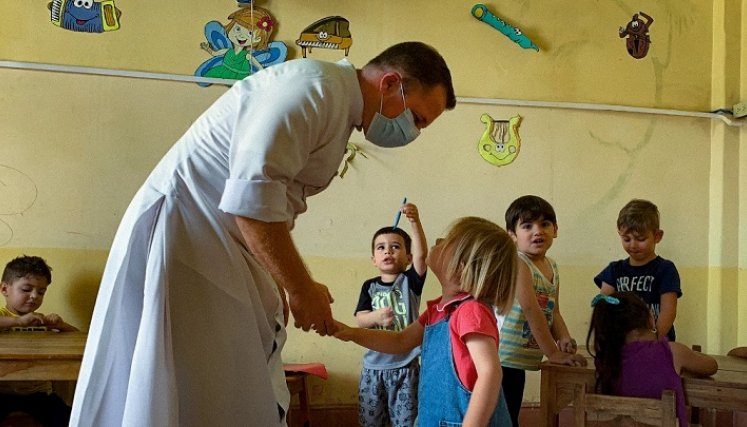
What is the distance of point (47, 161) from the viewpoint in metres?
3.64

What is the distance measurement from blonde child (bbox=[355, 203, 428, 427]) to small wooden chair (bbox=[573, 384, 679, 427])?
0.90m

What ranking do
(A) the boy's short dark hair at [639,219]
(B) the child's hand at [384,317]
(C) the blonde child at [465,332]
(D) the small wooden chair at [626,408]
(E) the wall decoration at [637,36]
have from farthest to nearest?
(E) the wall decoration at [637,36] < (A) the boy's short dark hair at [639,219] < (B) the child's hand at [384,317] < (D) the small wooden chair at [626,408] < (C) the blonde child at [465,332]

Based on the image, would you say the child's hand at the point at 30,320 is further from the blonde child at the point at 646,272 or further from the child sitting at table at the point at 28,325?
the blonde child at the point at 646,272

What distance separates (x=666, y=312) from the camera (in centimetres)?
330

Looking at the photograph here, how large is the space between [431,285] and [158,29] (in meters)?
1.92

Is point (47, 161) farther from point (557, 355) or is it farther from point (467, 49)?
point (557, 355)

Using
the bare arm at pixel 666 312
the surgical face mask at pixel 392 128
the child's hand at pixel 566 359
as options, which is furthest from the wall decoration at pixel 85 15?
the bare arm at pixel 666 312

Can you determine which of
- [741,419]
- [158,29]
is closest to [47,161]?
[158,29]

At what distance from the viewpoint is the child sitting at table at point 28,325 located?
3.25 metres

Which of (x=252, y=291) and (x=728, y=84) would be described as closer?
(x=252, y=291)

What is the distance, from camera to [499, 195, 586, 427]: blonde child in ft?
8.98

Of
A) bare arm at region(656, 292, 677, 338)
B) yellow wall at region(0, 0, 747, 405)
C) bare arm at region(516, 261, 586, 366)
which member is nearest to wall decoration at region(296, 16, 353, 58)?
yellow wall at region(0, 0, 747, 405)

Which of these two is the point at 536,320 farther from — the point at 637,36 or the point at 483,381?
the point at 637,36

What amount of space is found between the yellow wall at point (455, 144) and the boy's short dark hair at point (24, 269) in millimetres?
169
